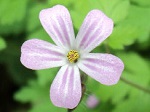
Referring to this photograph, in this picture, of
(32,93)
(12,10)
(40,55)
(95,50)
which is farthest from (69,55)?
(32,93)

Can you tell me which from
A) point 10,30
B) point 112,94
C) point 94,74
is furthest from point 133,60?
point 94,74

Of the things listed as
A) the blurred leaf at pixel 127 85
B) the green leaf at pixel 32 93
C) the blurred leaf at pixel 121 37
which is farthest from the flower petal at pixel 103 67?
the green leaf at pixel 32 93

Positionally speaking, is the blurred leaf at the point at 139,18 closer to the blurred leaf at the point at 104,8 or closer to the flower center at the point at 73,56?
the blurred leaf at the point at 104,8

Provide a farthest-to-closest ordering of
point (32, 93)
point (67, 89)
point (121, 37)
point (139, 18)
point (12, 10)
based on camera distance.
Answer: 1. point (32, 93)
2. point (12, 10)
3. point (139, 18)
4. point (121, 37)
5. point (67, 89)

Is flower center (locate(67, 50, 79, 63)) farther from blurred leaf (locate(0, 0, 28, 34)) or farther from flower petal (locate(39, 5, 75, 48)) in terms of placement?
blurred leaf (locate(0, 0, 28, 34))

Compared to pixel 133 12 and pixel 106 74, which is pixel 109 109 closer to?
pixel 133 12

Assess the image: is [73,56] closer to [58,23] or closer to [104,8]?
[58,23]
